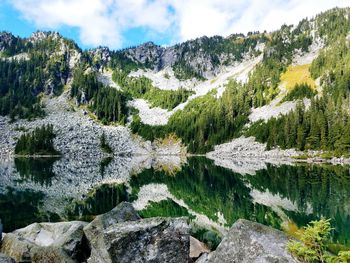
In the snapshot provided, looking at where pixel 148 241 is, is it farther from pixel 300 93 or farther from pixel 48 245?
pixel 300 93

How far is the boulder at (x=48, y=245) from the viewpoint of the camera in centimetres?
1531

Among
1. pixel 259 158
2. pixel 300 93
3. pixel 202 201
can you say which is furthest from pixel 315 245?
pixel 300 93

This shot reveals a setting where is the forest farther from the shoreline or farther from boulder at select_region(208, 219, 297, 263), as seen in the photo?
boulder at select_region(208, 219, 297, 263)

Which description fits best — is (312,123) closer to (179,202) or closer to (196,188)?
(196,188)

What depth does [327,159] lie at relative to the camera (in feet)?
440

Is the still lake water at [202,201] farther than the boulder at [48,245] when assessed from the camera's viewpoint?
Yes

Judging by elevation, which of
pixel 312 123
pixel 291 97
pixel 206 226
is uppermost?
pixel 291 97

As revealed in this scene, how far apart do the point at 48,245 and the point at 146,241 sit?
7452 mm

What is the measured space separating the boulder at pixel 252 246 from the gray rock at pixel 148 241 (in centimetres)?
223

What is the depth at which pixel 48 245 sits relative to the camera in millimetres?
17734

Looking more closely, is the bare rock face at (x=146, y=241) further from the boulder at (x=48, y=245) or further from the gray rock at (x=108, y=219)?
the gray rock at (x=108, y=219)

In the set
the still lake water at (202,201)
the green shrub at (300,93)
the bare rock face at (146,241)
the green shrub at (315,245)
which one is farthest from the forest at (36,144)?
the green shrub at (315,245)

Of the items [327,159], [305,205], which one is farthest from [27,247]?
[327,159]

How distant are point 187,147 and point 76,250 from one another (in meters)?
180
